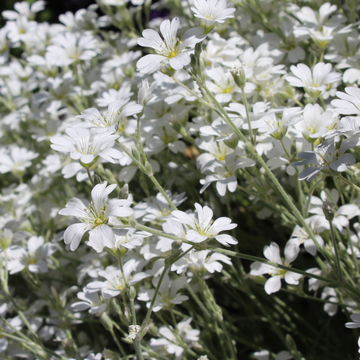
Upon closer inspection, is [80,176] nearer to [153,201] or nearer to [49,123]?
[153,201]

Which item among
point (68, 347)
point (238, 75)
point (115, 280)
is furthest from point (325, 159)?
point (68, 347)

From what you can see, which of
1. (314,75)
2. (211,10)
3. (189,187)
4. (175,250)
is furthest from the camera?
(189,187)

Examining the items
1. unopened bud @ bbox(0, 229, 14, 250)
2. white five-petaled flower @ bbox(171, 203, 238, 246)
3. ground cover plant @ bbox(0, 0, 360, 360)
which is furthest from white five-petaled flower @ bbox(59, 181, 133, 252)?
unopened bud @ bbox(0, 229, 14, 250)

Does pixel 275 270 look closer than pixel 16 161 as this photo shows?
Yes

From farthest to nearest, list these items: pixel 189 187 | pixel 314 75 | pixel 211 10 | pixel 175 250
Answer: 1. pixel 189 187
2. pixel 314 75
3. pixel 211 10
4. pixel 175 250

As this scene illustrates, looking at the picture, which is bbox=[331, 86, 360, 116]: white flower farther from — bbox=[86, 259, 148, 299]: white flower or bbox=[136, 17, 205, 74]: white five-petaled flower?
bbox=[86, 259, 148, 299]: white flower

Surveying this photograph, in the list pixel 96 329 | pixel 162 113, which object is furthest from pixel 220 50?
pixel 96 329

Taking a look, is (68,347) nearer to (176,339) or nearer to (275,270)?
(176,339)
